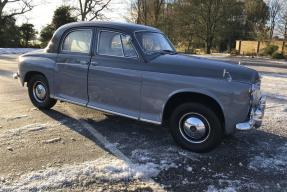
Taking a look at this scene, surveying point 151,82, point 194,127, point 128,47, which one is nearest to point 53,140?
point 151,82

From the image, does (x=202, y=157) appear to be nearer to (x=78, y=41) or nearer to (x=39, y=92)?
(x=78, y=41)

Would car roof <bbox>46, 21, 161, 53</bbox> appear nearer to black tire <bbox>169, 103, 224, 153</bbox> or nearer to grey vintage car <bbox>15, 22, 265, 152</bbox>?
grey vintage car <bbox>15, 22, 265, 152</bbox>

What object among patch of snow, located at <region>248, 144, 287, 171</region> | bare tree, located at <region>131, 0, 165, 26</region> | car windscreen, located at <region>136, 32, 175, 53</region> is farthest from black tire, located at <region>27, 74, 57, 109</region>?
bare tree, located at <region>131, 0, 165, 26</region>

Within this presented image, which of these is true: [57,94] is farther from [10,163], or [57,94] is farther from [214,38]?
[214,38]

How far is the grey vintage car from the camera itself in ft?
18.1

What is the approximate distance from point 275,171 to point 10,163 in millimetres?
3492

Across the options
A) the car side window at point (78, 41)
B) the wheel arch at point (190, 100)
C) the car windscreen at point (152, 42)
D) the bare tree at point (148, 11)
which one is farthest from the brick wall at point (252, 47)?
the wheel arch at point (190, 100)

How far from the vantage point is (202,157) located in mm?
5609

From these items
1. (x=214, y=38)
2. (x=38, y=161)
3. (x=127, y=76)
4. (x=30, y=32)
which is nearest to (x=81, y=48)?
(x=127, y=76)

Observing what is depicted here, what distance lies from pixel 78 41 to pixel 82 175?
9.78 ft

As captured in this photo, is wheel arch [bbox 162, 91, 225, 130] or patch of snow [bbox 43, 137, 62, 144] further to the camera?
patch of snow [bbox 43, 137, 62, 144]

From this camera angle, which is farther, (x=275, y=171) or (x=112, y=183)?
(x=275, y=171)

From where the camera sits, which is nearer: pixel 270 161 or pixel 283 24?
pixel 270 161

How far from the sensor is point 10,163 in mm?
5094
